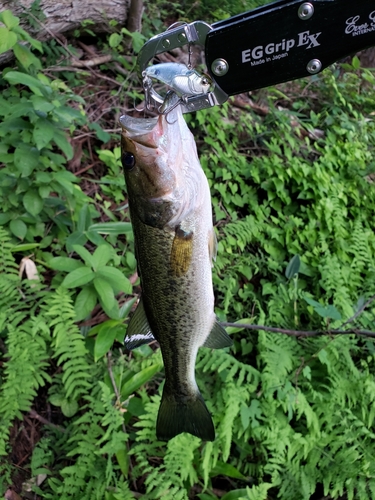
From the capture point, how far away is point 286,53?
3.40 ft

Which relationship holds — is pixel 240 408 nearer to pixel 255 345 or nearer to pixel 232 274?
pixel 255 345

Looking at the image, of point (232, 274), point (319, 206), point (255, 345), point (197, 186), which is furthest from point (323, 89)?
point (197, 186)

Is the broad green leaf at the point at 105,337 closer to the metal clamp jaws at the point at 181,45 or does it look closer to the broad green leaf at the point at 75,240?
the broad green leaf at the point at 75,240

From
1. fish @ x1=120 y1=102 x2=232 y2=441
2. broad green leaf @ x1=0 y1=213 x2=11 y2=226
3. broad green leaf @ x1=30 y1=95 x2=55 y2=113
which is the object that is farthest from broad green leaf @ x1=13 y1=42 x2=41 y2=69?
fish @ x1=120 y1=102 x2=232 y2=441

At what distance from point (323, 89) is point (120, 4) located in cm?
261

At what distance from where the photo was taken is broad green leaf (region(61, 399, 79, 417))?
2516 millimetres

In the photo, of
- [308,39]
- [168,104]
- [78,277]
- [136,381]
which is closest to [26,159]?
[78,277]

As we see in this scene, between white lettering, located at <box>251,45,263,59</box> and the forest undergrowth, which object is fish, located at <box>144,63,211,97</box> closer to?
white lettering, located at <box>251,45,263,59</box>

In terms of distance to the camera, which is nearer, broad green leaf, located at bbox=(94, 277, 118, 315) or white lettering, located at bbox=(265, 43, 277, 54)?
white lettering, located at bbox=(265, 43, 277, 54)

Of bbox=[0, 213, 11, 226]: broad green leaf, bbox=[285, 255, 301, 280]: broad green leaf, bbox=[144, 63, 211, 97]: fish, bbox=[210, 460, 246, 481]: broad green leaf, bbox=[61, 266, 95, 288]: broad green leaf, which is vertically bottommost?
bbox=[210, 460, 246, 481]: broad green leaf

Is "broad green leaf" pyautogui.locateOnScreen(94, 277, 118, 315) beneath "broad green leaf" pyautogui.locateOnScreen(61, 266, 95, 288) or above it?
beneath

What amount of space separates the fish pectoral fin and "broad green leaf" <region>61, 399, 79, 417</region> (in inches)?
65.7

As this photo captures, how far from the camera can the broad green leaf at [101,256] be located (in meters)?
2.49

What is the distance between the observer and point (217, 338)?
153 centimetres
